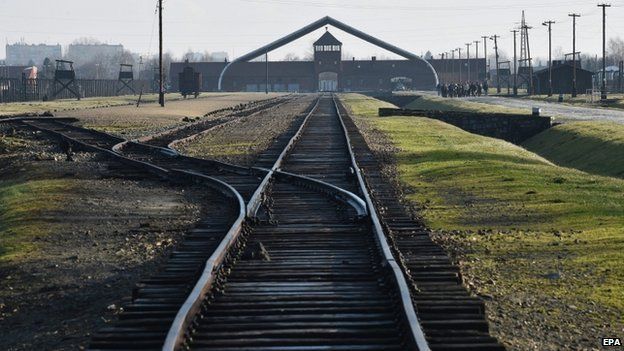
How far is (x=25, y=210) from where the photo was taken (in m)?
15.1

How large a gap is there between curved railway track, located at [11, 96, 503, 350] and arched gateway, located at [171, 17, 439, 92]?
162745mm

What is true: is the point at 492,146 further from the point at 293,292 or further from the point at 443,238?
the point at 293,292

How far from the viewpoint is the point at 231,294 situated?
28.2ft

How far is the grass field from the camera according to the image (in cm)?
823

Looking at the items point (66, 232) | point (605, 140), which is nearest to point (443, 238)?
point (66, 232)

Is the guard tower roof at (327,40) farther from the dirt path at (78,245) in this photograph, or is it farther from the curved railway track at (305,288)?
the curved railway track at (305,288)

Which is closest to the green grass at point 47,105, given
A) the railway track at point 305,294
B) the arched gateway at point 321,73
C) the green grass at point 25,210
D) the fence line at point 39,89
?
the fence line at point 39,89

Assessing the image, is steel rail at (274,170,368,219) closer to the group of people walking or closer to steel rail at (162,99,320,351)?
steel rail at (162,99,320,351)

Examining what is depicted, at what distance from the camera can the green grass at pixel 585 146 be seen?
29625 millimetres

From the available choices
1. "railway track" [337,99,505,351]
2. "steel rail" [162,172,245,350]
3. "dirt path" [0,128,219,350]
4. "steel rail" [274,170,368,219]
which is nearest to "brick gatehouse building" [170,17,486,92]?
"steel rail" [274,170,368,219]

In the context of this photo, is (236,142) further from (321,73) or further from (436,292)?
(321,73)

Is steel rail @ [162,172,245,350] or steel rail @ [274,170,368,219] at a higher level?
steel rail @ [274,170,368,219]

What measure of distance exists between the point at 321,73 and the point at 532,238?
171 meters

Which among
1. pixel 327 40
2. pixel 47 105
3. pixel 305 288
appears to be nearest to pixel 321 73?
pixel 327 40
